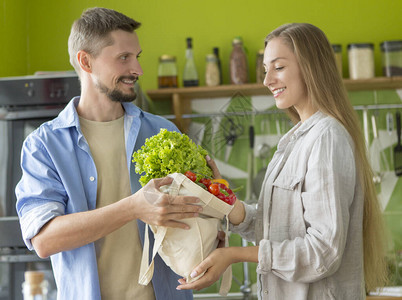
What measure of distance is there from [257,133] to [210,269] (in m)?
2.31

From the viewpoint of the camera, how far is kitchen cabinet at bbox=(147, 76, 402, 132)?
346 cm

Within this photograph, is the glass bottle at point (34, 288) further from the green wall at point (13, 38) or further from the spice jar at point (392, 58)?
the spice jar at point (392, 58)

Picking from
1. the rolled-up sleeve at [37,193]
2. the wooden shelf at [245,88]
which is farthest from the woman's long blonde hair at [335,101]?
the wooden shelf at [245,88]

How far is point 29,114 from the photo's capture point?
8.86ft

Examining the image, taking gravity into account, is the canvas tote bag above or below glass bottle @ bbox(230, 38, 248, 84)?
below

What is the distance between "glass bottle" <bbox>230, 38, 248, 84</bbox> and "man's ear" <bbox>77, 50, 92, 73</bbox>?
70.1 inches

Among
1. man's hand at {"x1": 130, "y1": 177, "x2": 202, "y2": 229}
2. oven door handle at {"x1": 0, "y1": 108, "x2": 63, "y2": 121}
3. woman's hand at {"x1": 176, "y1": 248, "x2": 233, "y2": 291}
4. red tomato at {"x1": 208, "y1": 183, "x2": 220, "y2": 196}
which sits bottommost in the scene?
woman's hand at {"x1": 176, "y1": 248, "x2": 233, "y2": 291}

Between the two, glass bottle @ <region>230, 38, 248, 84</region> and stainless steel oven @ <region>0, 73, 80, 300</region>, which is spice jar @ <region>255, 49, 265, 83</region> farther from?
stainless steel oven @ <region>0, 73, 80, 300</region>

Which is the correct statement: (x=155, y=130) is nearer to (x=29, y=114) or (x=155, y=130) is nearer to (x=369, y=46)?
(x=29, y=114)

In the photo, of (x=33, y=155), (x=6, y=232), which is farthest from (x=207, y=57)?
(x=33, y=155)

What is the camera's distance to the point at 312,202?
1.43 m

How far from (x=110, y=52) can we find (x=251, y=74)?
200 centimetres

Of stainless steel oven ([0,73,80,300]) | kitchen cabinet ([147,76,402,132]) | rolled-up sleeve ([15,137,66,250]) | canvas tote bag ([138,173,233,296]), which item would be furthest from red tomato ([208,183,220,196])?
kitchen cabinet ([147,76,402,132])

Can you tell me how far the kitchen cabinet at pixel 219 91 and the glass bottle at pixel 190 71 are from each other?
0.07 meters
